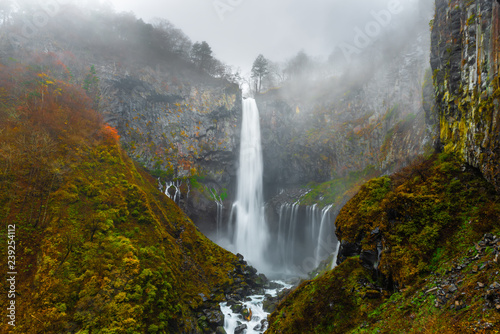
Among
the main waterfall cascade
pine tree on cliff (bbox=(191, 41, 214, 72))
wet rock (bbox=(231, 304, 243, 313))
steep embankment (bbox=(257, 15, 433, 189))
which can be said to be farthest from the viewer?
pine tree on cliff (bbox=(191, 41, 214, 72))

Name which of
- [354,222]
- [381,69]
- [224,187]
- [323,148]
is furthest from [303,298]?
[381,69]

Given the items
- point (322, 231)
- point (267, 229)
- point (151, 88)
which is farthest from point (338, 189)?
point (151, 88)

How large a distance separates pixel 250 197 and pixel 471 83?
3469cm

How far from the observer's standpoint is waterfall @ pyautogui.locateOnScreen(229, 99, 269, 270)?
3784 centimetres

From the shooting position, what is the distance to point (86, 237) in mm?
14961

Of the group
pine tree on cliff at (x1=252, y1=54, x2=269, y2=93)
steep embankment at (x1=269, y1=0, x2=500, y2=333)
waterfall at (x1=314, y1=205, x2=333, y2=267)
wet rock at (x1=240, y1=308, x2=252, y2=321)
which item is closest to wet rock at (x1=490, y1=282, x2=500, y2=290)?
steep embankment at (x1=269, y1=0, x2=500, y2=333)

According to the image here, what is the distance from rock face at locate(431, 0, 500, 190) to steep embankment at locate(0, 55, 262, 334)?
53.8 feet

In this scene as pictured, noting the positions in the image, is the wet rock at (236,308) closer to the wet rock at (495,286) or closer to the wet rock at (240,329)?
the wet rock at (240,329)

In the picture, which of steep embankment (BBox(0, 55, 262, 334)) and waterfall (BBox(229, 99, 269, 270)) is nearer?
steep embankment (BBox(0, 55, 262, 334))

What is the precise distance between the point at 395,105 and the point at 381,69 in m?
8.35

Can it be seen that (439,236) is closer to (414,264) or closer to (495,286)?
(414,264)

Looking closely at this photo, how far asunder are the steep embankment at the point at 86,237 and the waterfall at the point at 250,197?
1307 centimetres

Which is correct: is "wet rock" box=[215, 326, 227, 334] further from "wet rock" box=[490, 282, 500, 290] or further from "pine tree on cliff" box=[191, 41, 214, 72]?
"pine tree on cliff" box=[191, 41, 214, 72]

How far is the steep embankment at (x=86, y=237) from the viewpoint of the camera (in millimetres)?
12047
